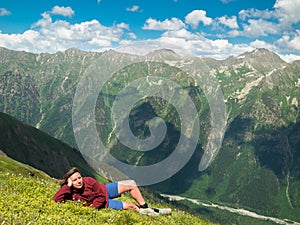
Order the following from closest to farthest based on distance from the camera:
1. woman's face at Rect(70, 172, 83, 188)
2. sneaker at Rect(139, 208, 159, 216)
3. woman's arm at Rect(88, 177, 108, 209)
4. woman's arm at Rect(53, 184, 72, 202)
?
woman's arm at Rect(53, 184, 72, 202)
woman's face at Rect(70, 172, 83, 188)
woman's arm at Rect(88, 177, 108, 209)
sneaker at Rect(139, 208, 159, 216)

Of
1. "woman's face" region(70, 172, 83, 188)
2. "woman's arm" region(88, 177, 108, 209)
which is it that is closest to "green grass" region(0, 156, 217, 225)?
"woman's arm" region(88, 177, 108, 209)

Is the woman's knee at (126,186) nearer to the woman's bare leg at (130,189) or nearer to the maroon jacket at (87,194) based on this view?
the woman's bare leg at (130,189)

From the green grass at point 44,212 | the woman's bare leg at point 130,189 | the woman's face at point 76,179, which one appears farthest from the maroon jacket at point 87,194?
the woman's bare leg at point 130,189

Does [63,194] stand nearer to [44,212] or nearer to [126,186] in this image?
[44,212]

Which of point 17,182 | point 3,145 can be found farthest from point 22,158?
point 17,182

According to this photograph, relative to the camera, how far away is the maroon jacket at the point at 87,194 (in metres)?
15.3

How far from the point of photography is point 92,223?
12.3 m

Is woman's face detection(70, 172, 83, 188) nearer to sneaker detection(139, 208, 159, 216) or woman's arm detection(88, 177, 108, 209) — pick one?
woman's arm detection(88, 177, 108, 209)

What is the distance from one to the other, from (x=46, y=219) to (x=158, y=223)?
7.43 metres

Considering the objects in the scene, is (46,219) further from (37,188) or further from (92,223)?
(37,188)

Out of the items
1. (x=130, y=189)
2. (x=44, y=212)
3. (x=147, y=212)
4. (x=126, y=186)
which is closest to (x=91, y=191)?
(x=126, y=186)

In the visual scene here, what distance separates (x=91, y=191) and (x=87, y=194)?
1.13 feet

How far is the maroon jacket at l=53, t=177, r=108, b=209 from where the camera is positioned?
603 inches

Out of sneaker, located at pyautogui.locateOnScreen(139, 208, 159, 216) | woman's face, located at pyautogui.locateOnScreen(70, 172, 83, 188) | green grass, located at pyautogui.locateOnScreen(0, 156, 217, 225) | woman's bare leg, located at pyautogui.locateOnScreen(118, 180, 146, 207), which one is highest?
woman's face, located at pyautogui.locateOnScreen(70, 172, 83, 188)
